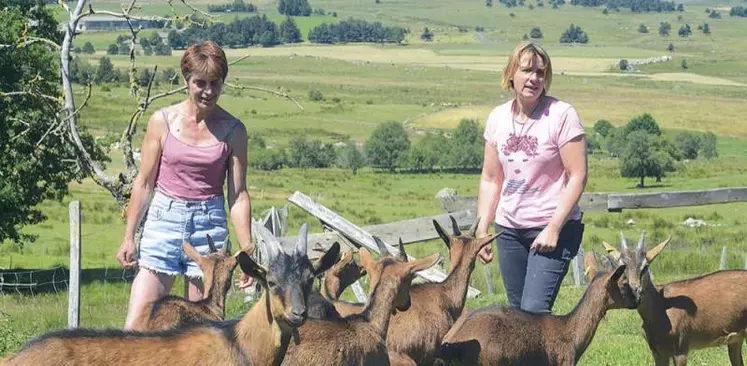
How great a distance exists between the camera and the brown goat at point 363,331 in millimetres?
8195

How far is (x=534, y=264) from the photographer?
8250mm

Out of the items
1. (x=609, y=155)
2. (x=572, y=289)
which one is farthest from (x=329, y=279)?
(x=609, y=155)

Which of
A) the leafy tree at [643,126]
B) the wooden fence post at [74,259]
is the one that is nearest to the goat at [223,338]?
the wooden fence post at [74,259]

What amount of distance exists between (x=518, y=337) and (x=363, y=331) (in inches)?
44.4

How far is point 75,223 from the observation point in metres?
11.7

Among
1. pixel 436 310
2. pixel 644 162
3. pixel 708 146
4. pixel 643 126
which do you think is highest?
pixel 436 310

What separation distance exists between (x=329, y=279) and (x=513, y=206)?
3074 millimetres

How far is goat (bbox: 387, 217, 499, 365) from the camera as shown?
933 cm

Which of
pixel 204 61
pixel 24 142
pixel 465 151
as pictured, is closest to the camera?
pixel 204 61

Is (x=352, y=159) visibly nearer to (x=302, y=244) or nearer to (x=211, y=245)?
(x=211, y=245)

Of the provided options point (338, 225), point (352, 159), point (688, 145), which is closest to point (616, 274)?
point (338, 225)

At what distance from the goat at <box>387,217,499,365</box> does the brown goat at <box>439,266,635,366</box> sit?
1.05 feet

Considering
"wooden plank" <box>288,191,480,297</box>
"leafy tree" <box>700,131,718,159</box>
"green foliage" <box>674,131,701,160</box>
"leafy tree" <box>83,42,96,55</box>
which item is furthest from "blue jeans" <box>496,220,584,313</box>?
"leafy tree" <box>83,42,96,55</box>

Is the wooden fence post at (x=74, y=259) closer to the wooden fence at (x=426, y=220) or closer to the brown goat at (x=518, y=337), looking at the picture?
the wooden fence at (x=426, y=220)
